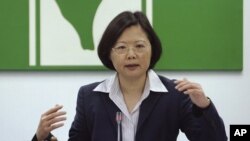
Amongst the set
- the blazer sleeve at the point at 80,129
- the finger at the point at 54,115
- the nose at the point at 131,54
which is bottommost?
the blazer sleeve at the point at 80,129

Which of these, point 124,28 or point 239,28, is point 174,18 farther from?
point 124,28

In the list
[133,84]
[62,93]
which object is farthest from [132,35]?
[62,93]

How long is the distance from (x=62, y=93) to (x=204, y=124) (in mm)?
1420

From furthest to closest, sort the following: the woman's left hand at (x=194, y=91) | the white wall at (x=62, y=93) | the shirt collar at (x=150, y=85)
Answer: the white wall at (x=62, y=93) < the shirt collar at (x=150, y=85) < the woman's left hand at (x=194, y=91)

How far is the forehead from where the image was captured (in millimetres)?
1617

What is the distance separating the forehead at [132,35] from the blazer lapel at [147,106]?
255 millimetres

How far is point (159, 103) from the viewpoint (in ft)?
5.51

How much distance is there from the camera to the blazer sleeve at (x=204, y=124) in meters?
1.52

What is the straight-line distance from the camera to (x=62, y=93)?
8.96 ft

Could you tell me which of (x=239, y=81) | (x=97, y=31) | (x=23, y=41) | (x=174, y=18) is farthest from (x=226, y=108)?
(x=23, y=41)

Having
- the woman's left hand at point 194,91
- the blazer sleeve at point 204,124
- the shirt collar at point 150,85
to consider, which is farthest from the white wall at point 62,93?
the woman's left hand at point 194,91

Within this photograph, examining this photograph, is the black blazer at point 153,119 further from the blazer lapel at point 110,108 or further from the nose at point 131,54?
the nose at point 131,54

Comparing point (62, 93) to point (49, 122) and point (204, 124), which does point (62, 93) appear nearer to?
point (49, 122)

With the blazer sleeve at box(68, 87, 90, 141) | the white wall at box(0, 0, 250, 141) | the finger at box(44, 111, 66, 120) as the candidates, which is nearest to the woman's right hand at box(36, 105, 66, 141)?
the finger at box(44, 111, 66, 120)
